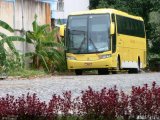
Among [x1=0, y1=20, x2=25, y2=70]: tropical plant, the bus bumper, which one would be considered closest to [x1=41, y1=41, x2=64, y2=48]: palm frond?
the bus bumper

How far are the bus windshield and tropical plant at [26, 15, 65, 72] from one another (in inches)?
32.9

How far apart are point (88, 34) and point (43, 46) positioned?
2.45m

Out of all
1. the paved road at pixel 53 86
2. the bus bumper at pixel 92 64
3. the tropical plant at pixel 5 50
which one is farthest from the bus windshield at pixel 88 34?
the paved road at pixel 53 86

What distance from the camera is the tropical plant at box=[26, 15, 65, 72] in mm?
29469

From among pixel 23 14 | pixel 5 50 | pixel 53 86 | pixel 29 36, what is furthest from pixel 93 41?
pixel 53 86

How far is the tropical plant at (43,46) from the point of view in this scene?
2947cm

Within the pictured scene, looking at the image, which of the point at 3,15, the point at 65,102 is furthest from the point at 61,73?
the point at 65,102

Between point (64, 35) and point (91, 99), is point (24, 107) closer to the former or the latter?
point (91, 99)

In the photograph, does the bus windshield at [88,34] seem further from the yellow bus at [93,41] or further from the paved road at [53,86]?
the paved road at [53,86]

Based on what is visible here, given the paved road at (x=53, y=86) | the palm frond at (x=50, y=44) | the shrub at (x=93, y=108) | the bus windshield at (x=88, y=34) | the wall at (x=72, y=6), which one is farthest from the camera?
the wall at (x=72, y=6)

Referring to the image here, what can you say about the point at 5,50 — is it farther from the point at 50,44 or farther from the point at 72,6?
the point at 72,6

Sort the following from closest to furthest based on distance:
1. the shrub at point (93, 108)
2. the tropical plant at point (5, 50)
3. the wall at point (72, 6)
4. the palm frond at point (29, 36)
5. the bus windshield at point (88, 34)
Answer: the shrub at point (93, 108) < the tropical plant at point (5, 50) < the palm frond at point (29, 36) < the bus windshield at point (88, 34) < the wall at point (72, 6)

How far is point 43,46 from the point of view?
29844 mm

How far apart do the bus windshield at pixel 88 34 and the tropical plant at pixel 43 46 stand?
0.84 metres
